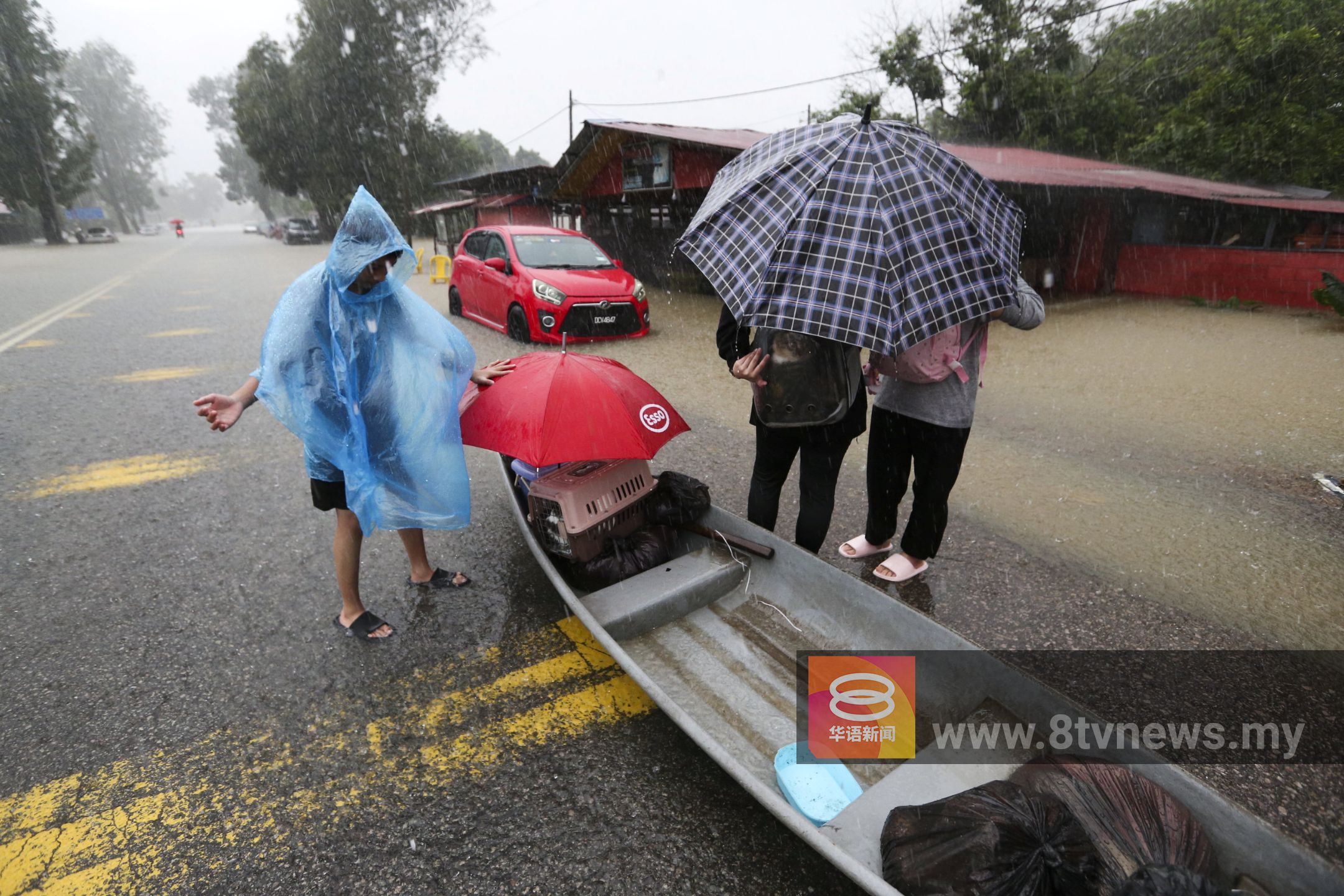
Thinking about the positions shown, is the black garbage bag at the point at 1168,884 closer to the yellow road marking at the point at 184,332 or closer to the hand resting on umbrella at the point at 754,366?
the hand resting on umbrella at the point at 754,366

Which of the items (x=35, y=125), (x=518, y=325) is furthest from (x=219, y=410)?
(x=35, y=125)

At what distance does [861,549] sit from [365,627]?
2.56m

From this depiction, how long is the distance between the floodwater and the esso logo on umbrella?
236 centimetres


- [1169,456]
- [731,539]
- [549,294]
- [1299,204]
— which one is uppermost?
[1299,204]

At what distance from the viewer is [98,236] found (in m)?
42.5

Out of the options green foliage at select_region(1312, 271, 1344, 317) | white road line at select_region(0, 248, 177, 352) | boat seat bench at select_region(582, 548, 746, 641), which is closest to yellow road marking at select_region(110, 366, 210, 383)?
white road line at select_region(0, 248, 177, 352)

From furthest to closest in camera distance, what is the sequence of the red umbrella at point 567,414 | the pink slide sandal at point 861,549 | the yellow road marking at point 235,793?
1. the pink slide sandal at point 861,549
2. the red umbrella at point 567,414
3. the yellow road marking at point 235,793

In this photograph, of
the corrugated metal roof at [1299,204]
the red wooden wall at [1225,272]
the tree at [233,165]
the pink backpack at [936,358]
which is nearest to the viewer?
the pink backpack at [936,358]

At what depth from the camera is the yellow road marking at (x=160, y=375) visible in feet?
24.5

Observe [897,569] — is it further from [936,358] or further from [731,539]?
[936,358]

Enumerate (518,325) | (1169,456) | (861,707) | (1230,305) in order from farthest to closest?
1. (1230,305)
2. (518,325)
3. (1169,456)
4. (861,707)

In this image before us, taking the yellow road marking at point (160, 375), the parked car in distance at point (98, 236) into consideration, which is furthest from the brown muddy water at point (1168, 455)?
the parked car in distance at point (98, 236)

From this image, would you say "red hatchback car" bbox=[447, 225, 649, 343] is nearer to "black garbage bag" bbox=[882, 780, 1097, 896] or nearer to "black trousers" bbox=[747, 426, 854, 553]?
"black trousers" bbox=[747, 426, 854, 553]

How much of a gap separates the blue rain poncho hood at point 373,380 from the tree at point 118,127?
294 feet
